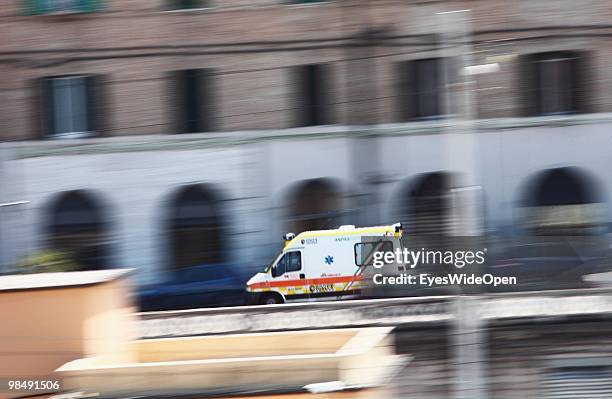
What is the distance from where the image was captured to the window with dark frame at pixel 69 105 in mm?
24781

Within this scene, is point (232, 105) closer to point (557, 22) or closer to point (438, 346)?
point (557, 22)

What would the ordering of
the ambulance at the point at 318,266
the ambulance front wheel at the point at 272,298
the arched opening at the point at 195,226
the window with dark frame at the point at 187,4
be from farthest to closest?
the arched opening at the point at 195,226 < the window with dark frame at the point at 187,4 < the ambulance front wheel at the point at 272,298 < the ambulance at the point at 318,266

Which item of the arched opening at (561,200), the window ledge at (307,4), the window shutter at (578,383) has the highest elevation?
the window ledge at (307,4)

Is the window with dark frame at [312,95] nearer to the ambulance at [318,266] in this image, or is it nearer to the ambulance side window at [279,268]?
the ambulance at [318,266]

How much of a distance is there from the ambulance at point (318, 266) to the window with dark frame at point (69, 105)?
224 inches

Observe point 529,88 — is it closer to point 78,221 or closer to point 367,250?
point 367,250

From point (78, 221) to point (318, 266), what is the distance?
6.17 metres

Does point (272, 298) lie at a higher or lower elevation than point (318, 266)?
lower

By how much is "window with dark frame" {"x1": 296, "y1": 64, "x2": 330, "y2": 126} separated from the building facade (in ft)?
0.10

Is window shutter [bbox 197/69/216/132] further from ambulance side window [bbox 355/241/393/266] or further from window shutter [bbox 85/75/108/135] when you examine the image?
ambulance side window [bbox 355/241/393/266]

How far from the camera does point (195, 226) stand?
25219 mm

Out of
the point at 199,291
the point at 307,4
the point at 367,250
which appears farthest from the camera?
the point at 307,4

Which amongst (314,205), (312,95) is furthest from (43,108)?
(314,205)

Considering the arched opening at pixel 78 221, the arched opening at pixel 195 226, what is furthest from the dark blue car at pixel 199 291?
the arched opening at pixel 78 221
